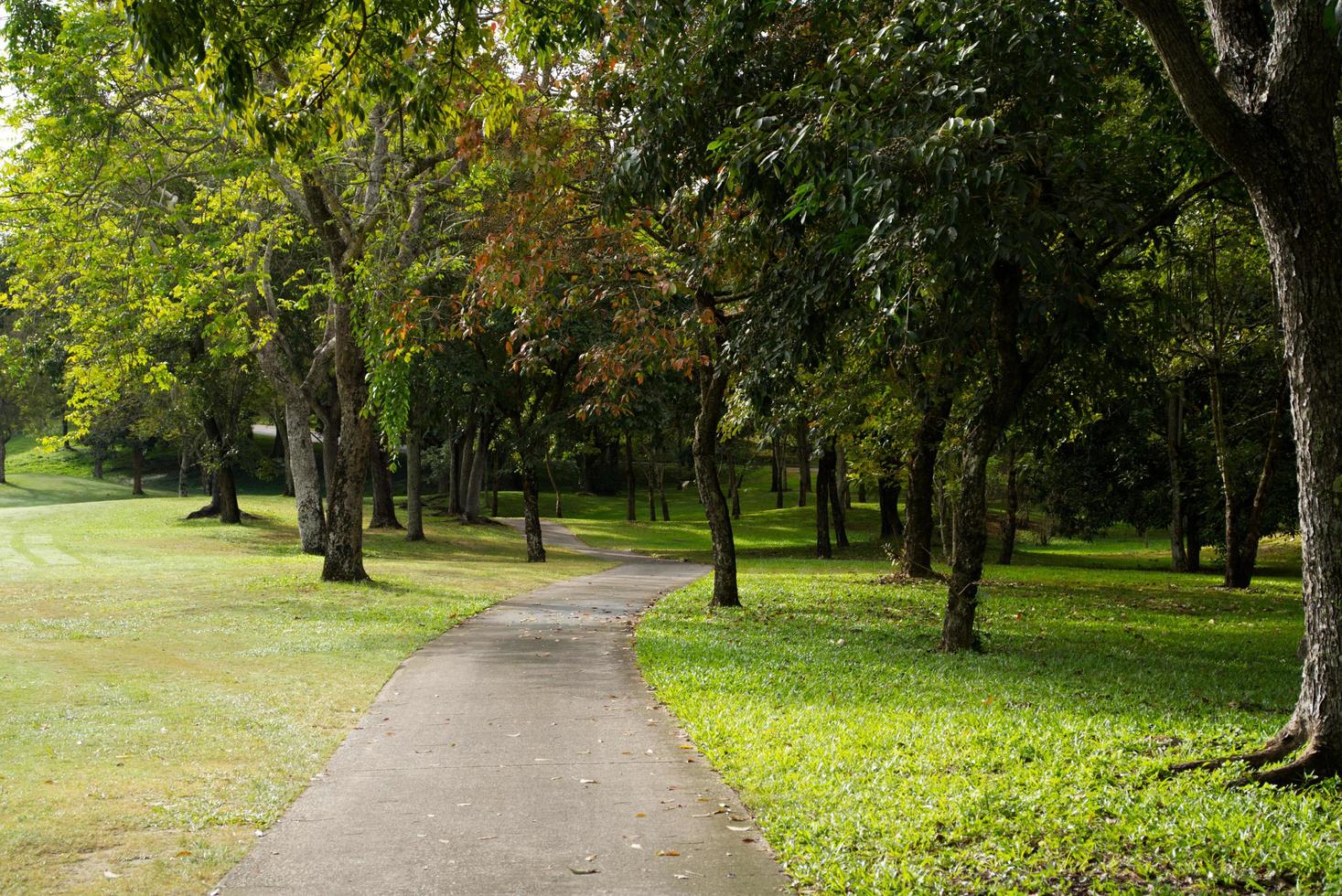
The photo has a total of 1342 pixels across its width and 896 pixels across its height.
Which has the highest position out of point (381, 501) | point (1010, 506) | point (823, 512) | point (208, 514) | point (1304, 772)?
point (1010, 506)

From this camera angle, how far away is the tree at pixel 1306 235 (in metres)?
5.84

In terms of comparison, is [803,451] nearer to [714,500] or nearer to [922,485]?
[922,485]

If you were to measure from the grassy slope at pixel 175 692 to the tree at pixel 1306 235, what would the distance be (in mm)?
6017

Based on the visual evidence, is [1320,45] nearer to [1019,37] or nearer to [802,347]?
[1019,37]

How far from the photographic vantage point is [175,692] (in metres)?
9.73

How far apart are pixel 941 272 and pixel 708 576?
18034 mm

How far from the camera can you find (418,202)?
19922 mm

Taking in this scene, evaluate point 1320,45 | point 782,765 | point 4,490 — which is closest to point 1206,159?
point 1320,45

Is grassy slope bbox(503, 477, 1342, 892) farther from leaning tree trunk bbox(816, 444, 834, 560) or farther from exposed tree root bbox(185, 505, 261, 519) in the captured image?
exposed tree root bbox(185, 505, 261, 519)

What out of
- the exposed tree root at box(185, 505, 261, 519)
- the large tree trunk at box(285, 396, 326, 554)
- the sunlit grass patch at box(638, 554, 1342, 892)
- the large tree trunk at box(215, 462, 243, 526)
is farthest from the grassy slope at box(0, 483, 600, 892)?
the exposed tree root at box(185, 505, 261, 519)

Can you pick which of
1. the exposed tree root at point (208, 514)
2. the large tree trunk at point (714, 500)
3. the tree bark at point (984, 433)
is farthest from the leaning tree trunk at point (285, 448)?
the tree bark at point (984, 433)

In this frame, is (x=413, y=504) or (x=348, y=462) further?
(x=413, y=504)

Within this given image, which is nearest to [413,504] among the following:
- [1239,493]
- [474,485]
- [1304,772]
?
[474,485]

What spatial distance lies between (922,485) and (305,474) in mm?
15971
